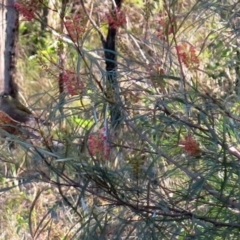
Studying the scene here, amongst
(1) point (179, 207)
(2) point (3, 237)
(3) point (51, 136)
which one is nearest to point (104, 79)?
(3) point (51, 136)

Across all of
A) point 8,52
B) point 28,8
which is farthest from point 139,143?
point 8,52

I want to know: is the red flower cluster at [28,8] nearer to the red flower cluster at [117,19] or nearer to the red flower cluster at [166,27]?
the red flower cluster at [117,19]

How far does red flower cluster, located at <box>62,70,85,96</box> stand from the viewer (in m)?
1.60

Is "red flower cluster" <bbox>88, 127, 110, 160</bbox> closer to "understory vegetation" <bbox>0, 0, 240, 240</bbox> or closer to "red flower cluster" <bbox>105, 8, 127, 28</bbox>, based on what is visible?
"understory vegetation" <bbox>0, 0, 240, 240</bbox>

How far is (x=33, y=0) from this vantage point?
157cm

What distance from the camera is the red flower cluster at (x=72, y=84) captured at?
160cm

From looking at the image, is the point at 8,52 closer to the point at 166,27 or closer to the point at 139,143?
the point at 139,143

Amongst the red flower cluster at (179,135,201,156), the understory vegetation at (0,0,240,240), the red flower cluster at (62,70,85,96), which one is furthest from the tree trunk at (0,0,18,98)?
the red flower cluster at (179,135,201,156)

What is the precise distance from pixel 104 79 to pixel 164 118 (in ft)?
0.55

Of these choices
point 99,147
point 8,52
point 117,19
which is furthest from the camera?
point 8,52

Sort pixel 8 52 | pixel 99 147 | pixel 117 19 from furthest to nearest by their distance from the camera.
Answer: pixel 8 52 → pixel 117 19 → pixel 99 147

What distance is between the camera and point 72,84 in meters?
1.61

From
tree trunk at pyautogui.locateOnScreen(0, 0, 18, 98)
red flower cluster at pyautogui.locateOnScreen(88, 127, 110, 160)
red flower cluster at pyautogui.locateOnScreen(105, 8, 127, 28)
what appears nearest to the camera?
red flower cluster at pyautogui.locateOnScreen(88, 127, 110, 160)

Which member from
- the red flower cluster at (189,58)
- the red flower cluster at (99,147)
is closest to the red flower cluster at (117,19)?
the red flower cluster at (189,58)
